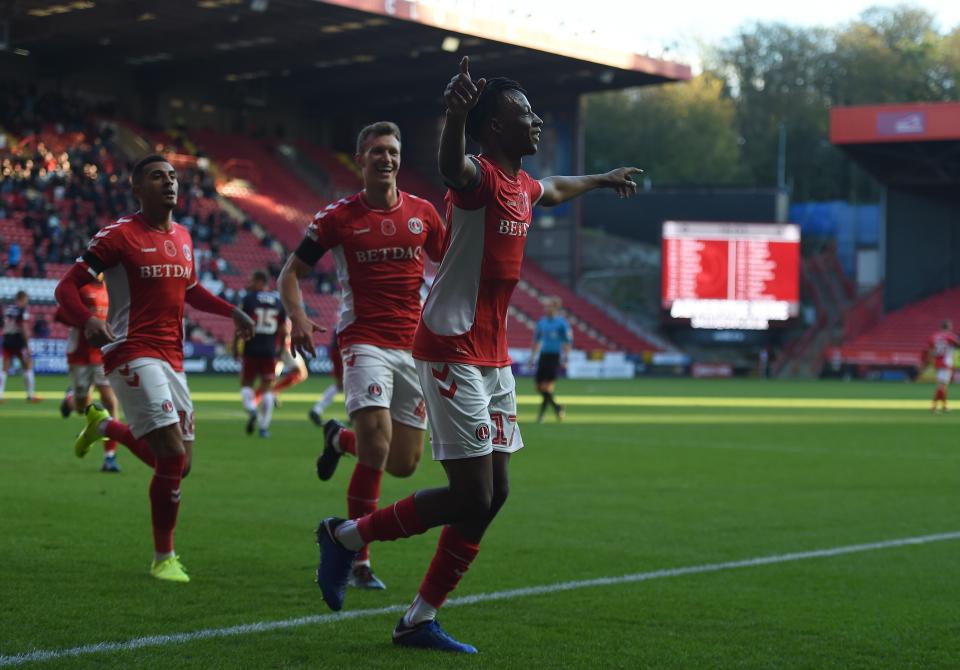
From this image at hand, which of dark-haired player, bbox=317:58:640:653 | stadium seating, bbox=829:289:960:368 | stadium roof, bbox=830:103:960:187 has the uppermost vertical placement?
stadium roof, bbox=830:103:960:187

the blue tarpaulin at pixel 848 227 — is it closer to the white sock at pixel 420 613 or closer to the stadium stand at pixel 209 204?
the stadium stand at pixel 209 204

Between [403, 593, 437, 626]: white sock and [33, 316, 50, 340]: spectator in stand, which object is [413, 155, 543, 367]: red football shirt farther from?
[33, 316, 50, 340]: spectator in stand

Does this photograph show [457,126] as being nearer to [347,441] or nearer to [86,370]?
[347,441]

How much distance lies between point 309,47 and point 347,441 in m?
41.8

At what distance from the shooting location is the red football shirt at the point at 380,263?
25.7 feet

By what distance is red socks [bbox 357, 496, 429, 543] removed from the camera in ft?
19.6

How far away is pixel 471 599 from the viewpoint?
714 centimetres

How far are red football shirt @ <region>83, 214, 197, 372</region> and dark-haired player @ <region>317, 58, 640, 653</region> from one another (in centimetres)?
240

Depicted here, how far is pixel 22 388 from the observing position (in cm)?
2958

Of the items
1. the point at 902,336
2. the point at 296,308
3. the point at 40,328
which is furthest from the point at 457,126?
the point at 902,336

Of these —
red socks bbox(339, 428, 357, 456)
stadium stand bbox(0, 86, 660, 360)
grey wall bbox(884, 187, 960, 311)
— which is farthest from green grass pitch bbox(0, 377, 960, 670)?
grey wall bbox(884, 187, 960, 311)

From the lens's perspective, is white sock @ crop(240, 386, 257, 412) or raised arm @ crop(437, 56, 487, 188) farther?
white sock @ crop(240, 386, 257, 412)

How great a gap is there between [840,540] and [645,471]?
507cm

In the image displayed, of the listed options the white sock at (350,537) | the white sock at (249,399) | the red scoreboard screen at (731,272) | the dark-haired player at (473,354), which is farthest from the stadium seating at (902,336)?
the dark-haired player at (473,354)
